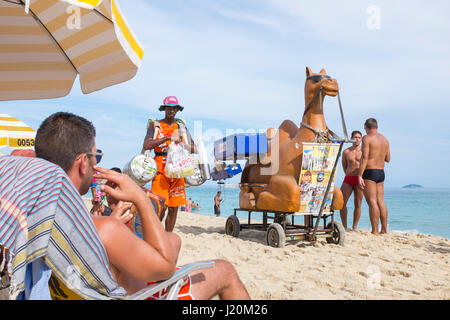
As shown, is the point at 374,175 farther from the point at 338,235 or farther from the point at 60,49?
the point at 60,49

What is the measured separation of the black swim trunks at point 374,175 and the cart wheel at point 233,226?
2784mm

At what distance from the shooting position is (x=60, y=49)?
12.7ft

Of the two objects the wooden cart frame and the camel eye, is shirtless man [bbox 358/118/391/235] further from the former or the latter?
the camel eye

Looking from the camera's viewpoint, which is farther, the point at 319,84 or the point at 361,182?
the point at 361,182

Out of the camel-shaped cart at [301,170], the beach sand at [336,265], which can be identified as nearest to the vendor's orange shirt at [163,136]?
the beach sand at [336,265]

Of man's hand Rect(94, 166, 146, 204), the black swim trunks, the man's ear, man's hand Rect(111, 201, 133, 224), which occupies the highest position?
the man's ear

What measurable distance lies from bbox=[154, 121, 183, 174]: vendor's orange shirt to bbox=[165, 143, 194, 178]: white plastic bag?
10 centimetres

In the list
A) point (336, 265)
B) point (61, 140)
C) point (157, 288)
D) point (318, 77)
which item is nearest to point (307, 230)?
point (336, 265)

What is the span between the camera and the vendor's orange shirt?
4672 mm

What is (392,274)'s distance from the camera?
12.8 feet

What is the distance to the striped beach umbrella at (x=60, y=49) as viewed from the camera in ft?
10.7

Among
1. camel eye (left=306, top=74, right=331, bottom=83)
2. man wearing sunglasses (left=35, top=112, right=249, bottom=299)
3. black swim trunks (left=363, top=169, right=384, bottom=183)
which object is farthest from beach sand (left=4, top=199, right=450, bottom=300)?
camel eye (left=306, top=74, right=331, bottom=83)

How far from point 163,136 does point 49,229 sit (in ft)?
12.0
